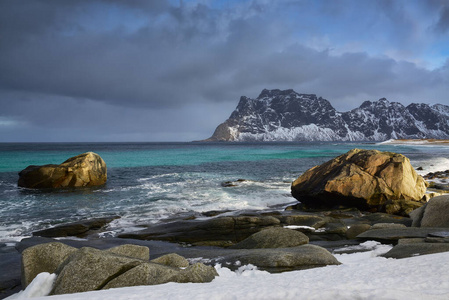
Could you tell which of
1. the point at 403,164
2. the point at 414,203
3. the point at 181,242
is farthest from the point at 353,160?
the point at 181,242

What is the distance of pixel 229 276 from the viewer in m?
6.88

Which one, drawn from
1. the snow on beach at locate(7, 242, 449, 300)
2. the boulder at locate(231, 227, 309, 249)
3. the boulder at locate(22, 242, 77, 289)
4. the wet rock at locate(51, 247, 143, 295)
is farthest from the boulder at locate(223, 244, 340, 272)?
the boulder at locate(22, 242, 77, 289)

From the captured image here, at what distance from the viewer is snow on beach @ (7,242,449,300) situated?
14.8 ft

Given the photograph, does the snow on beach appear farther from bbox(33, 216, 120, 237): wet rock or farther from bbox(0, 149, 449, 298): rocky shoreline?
bbox(33, 216, 120, 237): wet rock

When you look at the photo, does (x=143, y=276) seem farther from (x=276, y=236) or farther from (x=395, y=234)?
(x=395, y=234)

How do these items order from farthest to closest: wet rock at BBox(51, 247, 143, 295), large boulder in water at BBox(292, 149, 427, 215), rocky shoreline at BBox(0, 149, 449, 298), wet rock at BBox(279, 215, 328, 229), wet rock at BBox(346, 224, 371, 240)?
large boulder in water at BBox(292, 149, 427, 215)
wet rock at BBox(279, 215, 328, 229)
wet rock at BBox(346, 224, 371, 240)
rocky shoreline at BBox(0, 149, 449, 298)
wet rock at BBox(51, 247, 143, 295)

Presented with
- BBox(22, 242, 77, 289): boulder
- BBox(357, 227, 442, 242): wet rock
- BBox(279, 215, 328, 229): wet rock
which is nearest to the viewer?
BBox(22, 242, 77, 289): boulder

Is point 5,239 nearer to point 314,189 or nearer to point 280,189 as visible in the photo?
point 314,189

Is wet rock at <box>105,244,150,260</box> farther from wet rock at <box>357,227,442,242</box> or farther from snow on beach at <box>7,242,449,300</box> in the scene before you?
wet rock at <box>357,227,442,242</box>

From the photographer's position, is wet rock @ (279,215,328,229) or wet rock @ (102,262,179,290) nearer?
wet rock @ (102,262,179,290)

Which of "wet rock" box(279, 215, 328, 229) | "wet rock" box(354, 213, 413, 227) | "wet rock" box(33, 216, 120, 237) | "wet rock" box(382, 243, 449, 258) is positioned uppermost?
"wet rock" box(382, 243, 449, 258)

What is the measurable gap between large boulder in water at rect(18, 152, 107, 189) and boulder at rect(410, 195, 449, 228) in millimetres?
27186

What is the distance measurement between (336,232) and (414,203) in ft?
22.8

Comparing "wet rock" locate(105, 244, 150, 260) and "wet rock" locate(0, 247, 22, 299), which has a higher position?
"wet rock" locate(105, 244, 150, 260)
